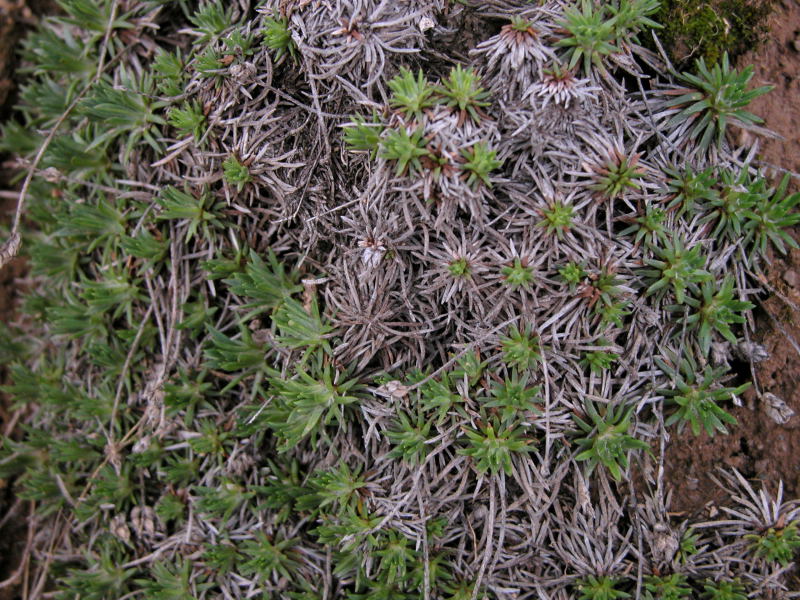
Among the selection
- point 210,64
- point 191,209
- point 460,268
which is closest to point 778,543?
point 460,268

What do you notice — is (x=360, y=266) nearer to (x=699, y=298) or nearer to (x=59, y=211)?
(x=699, y=298)

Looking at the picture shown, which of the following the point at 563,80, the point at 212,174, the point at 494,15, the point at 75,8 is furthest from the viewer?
the point at 75,8

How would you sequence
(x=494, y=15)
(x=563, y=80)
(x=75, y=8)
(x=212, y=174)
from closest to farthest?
(x=563, y=80), (x=494, y=15), (x=212, y=174), (x=75, y=8)

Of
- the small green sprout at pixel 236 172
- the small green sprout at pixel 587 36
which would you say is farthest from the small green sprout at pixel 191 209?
the small green sprout at pixel 587 36

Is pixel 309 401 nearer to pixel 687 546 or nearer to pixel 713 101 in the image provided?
→ pixel 687 546

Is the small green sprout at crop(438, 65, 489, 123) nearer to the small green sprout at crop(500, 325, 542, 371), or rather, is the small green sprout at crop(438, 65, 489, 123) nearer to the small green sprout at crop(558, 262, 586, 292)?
the small green sprout at crop(558, 262, 586, 292)

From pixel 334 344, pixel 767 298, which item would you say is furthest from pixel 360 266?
pixel 767 298
